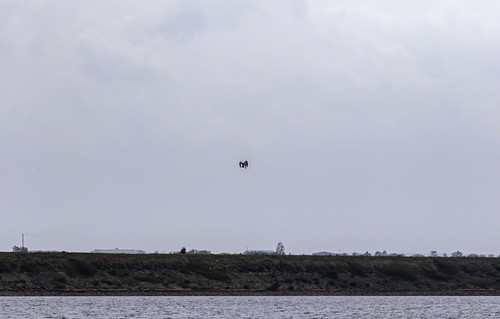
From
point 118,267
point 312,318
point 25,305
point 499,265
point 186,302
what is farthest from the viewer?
point 499,265

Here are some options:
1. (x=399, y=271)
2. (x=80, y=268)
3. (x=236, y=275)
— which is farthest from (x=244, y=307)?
(x=399, y=271)

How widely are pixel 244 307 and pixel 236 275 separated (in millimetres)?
37025

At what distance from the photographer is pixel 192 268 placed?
14962 centimetres

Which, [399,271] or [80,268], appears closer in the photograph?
[80,268]

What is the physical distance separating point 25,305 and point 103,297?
2021 centimetres

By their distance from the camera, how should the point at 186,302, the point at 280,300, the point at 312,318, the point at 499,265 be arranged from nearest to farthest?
1. the point at 312,318
2. the point at 186,302
3. the point at 280,300
4. the point at 499,265

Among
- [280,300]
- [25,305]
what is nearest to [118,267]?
[280,300]

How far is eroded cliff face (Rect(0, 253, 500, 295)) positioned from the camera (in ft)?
450

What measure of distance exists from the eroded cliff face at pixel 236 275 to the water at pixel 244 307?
1078 centimetres

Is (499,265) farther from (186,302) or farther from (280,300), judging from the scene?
(186,302)

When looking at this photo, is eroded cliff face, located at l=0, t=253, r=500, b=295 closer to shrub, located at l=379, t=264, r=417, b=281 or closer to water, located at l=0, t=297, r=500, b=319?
shrub, located at l=379, t=264, r=417, b=281

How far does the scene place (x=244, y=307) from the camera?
365 feet

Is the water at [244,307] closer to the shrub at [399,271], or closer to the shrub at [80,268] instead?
the shrub at [80,268]

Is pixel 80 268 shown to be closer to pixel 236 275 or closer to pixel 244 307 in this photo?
pixel 236 275
